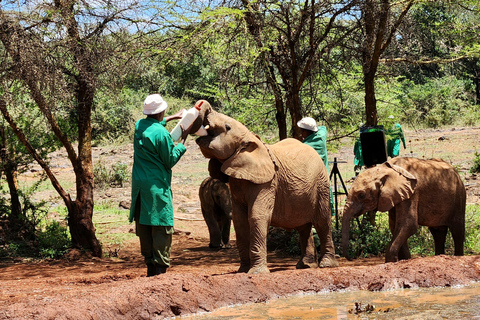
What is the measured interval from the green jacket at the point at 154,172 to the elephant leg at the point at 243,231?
4.19 feet

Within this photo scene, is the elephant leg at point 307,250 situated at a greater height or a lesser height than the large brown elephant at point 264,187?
lesser

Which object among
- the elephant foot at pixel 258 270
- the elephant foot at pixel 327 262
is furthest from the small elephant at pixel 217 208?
the elephant foot at pixel 258 270

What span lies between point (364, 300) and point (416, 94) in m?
23.6

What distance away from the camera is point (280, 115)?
1199 cm

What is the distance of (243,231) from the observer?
8.10 metres

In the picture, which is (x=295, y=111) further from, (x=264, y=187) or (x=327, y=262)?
(x=264, y=187)

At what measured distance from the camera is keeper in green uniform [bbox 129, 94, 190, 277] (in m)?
6.86

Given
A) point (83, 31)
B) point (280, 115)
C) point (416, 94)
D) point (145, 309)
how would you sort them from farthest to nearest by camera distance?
point (416, 94) → point (280, 115) → point (83, 31) → point (145, 309)

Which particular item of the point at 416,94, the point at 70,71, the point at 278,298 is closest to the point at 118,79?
the point at 70,71

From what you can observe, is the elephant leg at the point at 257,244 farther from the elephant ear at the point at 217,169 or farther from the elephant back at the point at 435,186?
the elephant back at the point at 435,186

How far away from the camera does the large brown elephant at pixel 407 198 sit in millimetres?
8344

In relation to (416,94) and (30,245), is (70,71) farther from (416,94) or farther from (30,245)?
(416,94)

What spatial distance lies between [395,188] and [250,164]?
189 centimetres

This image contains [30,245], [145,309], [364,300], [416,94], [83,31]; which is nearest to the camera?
[145,309]
